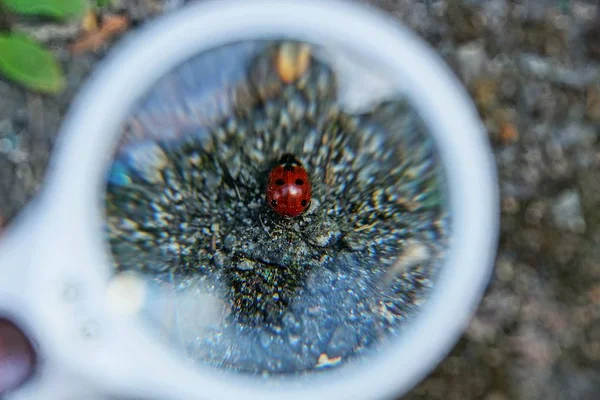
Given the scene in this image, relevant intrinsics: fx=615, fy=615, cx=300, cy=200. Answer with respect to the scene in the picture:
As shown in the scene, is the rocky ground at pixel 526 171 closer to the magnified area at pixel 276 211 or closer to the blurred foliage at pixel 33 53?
the blurred foliage at pixel 33 53

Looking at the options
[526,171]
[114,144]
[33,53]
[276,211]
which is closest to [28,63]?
[33,53]

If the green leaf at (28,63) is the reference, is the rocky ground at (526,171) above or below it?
below

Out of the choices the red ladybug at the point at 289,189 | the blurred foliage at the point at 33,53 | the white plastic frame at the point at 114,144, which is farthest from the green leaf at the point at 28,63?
the red ladybug at the point at 289,189

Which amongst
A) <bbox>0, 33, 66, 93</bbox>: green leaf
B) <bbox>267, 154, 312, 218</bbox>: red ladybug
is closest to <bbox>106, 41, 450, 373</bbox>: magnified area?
<bbox>267, 154, 312, 218</bbox>: red ladybug

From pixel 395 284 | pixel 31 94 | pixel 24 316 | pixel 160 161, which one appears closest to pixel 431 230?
pixel 395 284

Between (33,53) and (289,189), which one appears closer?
(289,189)

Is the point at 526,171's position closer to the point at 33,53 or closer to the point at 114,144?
the point at 114,144
